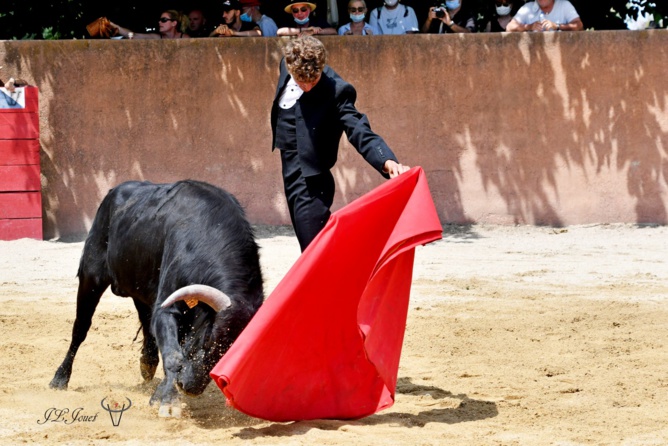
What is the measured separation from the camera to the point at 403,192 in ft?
14.8

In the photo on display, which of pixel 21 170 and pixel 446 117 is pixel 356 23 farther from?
pixel 21 170

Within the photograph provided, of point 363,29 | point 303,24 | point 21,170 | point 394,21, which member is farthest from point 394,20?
point 21,170

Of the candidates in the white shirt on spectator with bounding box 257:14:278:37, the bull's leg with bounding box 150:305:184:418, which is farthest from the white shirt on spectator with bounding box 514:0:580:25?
the bull's leg with bounding box 150:305:184:418

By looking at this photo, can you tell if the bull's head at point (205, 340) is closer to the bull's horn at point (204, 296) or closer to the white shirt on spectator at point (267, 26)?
the bull's horn at point (204, 296)

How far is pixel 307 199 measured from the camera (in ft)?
15.8

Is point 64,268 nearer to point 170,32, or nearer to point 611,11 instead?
point 170,32

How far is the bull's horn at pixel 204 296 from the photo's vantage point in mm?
4203

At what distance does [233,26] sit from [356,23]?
1304 millimetres

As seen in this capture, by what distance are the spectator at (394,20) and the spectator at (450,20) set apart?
177 millimetres

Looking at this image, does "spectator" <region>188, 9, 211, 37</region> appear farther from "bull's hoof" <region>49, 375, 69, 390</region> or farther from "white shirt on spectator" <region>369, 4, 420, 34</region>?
"bull's hoof" <region>49, 375, 69, 390</region>

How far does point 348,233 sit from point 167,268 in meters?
0.97

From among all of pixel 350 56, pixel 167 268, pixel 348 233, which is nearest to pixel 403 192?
pixel 348 233

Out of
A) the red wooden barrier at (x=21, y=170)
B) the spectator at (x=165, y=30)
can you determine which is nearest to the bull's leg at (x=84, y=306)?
the red wooden barrier at (x=21, y=170)

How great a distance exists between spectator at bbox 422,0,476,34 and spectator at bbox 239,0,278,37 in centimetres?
165
